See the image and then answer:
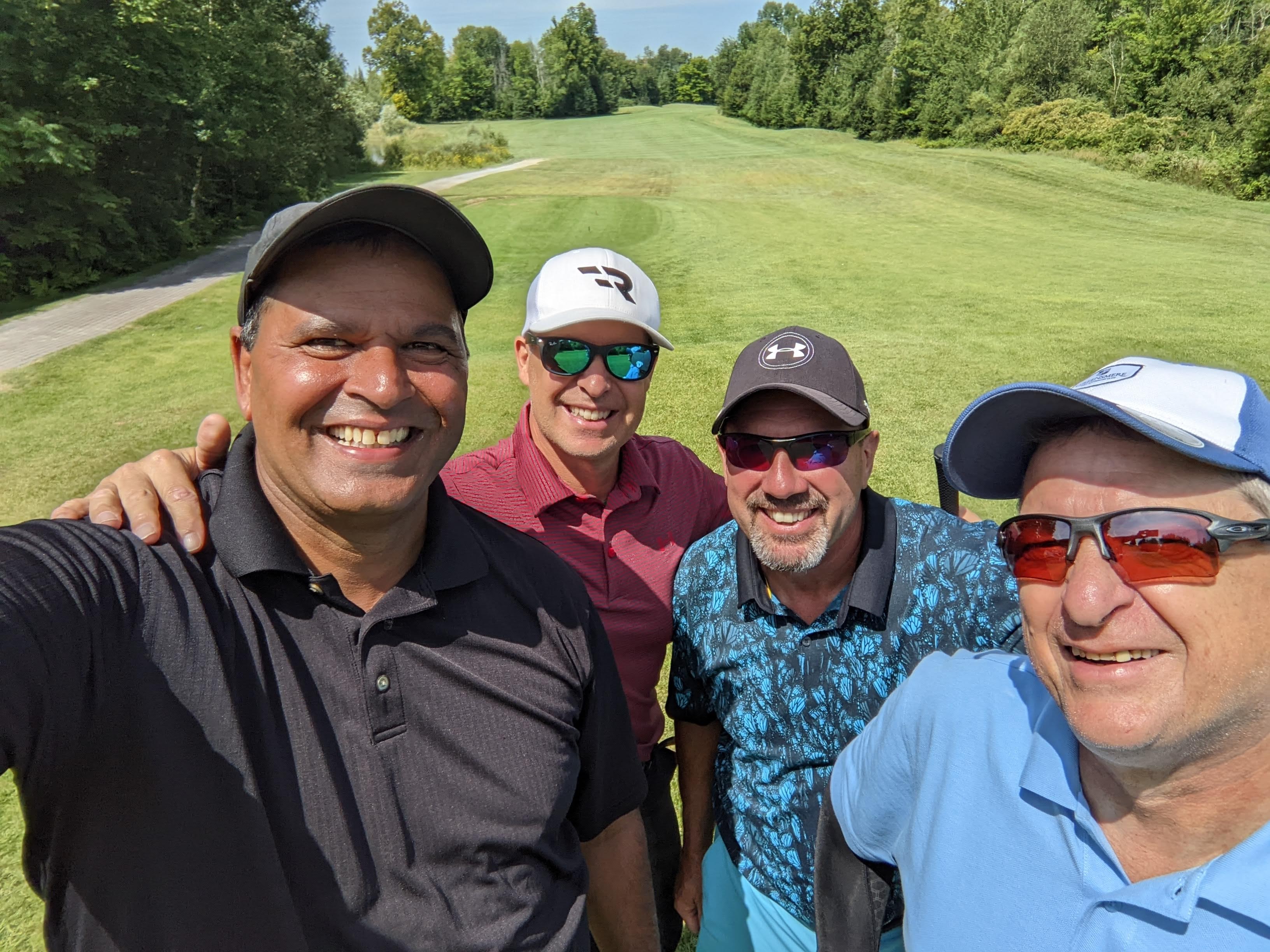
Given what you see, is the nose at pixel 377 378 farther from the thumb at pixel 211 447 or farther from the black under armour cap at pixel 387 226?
the thumb at pixel 211 447

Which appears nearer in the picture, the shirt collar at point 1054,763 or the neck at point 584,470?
the shirt collar at point 1054,763

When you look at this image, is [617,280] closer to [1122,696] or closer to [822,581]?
[822,581]

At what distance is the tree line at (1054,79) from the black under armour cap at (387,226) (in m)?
30.3

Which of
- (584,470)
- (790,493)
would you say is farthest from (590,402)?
(790,493)

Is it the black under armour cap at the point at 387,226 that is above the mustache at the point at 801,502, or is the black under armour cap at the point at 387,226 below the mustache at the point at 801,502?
above

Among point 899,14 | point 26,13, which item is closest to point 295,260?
point 26,13

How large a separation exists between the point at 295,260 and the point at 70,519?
2.27 ft

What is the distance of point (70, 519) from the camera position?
1617 millimetres

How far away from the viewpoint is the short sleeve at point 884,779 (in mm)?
1899

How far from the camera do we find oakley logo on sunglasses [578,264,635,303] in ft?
10.2

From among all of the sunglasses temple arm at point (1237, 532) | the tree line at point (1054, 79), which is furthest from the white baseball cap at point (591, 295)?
the tree line at point (1054, 79)

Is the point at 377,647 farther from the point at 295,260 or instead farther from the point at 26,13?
the point at 26,13

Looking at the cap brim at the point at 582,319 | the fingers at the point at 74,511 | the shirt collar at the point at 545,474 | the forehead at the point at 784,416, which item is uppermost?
→ the cap brim at the point at 582,319

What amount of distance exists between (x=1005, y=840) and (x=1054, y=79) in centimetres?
4816
